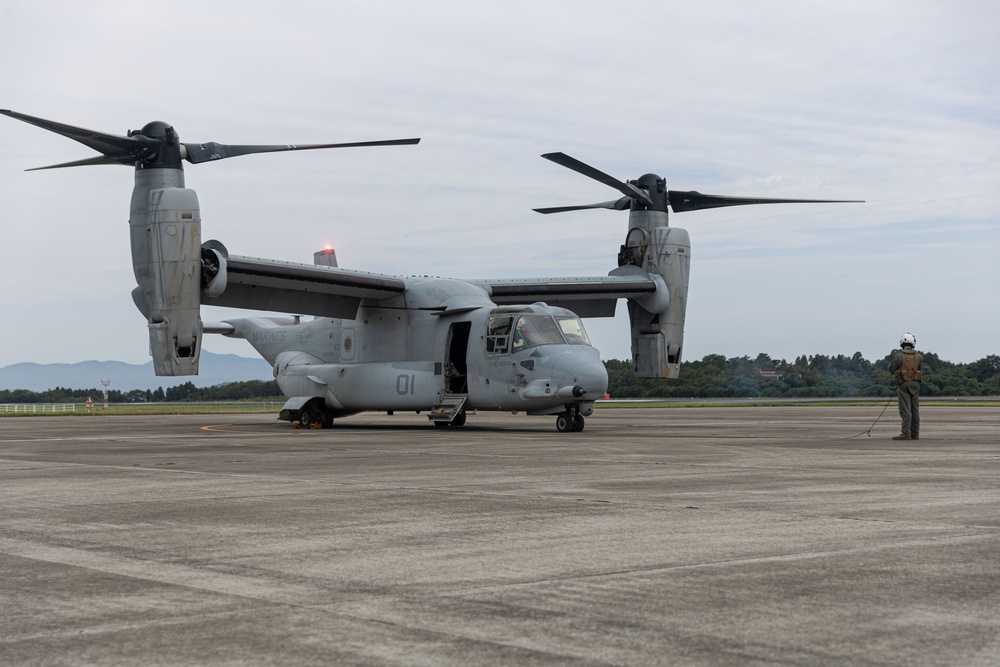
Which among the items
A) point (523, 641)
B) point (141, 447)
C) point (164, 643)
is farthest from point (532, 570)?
point (141, 447)

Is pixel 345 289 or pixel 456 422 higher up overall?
pixel 345 289

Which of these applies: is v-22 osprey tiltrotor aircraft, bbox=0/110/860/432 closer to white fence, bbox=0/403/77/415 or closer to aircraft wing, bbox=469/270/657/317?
aircraft wing, bbox=469/270/657/317

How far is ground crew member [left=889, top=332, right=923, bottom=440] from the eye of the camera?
19.4m

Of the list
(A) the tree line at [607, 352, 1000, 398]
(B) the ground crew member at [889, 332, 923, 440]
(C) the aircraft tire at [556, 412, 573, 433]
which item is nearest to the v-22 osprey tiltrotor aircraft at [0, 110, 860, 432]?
(C) the aircraft tire at [556, 412, 573, 433]

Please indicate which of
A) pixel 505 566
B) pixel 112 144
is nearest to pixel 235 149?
pixel 112 144

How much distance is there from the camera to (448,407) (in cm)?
2681

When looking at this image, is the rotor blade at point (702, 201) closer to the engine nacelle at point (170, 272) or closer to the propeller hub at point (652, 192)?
the propeller hub at point (652, 192)

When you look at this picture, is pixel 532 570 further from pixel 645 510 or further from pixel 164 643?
pixel 645 510

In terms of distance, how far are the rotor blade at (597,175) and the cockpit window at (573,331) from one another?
4337 millimetres

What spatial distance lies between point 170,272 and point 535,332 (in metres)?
8.34

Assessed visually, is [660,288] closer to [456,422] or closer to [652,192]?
[652,192]

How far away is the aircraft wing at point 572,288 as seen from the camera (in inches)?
1206

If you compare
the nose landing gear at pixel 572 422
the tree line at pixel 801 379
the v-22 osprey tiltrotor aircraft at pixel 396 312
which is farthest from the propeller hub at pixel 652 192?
the tree line at pixel 801 379

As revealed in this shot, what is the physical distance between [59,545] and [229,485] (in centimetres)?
416
